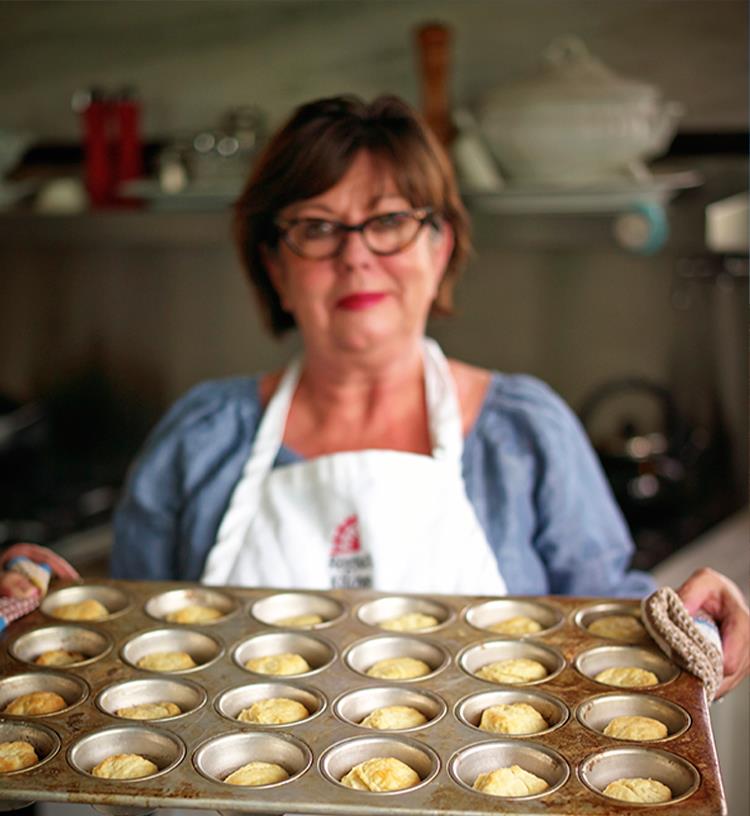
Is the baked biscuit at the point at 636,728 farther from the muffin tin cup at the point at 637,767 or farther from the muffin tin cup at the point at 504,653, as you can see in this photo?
the muffin tin cup at the point at 504,653

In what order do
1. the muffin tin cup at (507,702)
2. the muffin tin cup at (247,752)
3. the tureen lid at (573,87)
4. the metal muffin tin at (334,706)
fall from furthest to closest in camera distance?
the tureen lid at (573,87)
the muffin tin cup at (507,702)
the muffin tin cup at (247,752)
the metal muffin tin at (334,706)

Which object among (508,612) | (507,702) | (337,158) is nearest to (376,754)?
(507,702)

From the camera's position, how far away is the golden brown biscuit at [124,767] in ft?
3.93

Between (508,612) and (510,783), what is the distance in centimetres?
43

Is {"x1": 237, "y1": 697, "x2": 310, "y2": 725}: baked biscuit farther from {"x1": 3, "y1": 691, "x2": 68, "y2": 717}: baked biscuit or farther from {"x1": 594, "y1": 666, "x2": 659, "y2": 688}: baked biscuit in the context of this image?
{"x1": 594, "y1": 666, "x2": 659, "y2": 688}: baked biscuit

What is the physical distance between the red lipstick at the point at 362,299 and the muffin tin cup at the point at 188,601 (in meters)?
0.51

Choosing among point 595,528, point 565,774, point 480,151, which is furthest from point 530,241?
point 565,774

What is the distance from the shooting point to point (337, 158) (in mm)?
1845

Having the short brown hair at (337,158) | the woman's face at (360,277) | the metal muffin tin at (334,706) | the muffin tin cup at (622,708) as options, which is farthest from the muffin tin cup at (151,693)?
the short brown hair at (337,158)

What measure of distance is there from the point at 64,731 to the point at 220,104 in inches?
86.8

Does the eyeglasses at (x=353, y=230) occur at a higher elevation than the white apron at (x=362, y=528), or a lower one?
higher

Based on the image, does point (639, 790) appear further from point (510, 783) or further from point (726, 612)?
point (726, 612)

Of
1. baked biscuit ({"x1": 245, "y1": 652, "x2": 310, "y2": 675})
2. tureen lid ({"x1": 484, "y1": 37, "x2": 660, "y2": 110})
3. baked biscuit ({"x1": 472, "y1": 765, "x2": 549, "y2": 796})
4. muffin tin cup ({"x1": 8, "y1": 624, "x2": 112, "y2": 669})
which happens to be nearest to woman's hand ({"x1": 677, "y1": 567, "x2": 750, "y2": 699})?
baked biscuit ({"x1": 472, "y1": 765, "x2": 549, "y2": 796})

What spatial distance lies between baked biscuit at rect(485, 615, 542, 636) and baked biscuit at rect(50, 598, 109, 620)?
52cm
